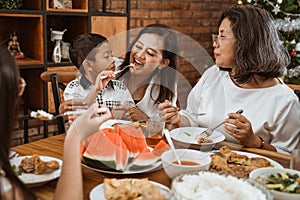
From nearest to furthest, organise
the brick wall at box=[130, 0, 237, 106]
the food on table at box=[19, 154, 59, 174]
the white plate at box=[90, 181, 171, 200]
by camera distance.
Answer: the white plate at box=[90, 181, 171, 200] < the food on table at box=[19, 154, 59, 174] < the brick wall at box=[130, 0, 237, 106]

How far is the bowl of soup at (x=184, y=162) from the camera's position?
104 cm

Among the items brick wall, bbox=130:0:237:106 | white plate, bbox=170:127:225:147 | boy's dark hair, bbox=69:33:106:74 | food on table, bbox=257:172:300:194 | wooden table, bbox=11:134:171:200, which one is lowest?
wooden table, bbox=11:134:171:200

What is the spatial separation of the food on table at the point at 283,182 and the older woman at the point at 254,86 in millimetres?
564

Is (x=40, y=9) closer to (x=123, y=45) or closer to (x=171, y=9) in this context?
(x=123, y=45)

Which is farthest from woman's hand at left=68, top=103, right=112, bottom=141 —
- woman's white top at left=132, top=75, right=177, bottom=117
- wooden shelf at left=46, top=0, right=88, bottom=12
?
wooden shelf at left=46, top=0, right=88, bottom=12

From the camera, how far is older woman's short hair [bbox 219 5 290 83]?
169 cm

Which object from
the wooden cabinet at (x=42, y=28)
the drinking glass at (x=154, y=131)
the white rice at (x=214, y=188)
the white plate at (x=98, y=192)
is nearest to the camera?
the white rice at (x=214, y=188)

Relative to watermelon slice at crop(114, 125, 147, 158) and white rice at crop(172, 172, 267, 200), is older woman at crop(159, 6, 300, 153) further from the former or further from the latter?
white rice at crop(172, 172, 267, 200)

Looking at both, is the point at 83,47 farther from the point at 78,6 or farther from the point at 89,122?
the point at 89,122

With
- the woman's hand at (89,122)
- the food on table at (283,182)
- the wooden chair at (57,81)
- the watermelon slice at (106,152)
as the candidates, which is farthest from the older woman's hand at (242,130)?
the wooden chair at (57,81)

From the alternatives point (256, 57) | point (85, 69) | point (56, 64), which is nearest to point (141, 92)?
point (85, 69)

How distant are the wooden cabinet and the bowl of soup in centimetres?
175

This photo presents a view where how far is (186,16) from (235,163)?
10.2 feet

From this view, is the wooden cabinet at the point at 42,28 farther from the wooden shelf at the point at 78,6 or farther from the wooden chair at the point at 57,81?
the wooden chair at the point at 57,81
